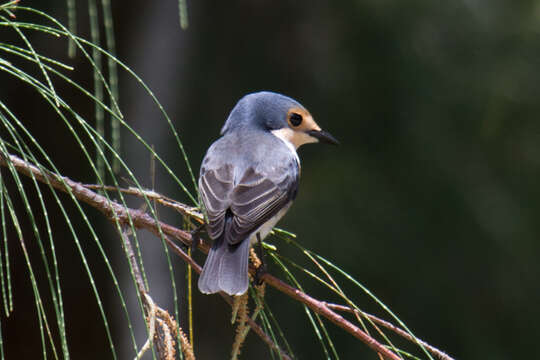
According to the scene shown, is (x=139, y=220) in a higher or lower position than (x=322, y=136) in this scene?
higher

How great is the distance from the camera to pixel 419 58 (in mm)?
4500

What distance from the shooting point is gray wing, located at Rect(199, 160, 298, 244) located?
2.36 m

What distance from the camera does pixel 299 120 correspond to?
3.32 m

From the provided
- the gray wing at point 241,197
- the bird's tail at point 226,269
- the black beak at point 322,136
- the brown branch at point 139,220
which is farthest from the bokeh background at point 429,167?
the brown branch at point 139,220

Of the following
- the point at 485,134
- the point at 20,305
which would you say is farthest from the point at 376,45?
the point at 20,305

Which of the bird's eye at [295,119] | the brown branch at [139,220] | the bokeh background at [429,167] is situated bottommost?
the bokeh background at [429,167]

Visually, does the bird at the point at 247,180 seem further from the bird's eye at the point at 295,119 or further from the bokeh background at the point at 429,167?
the bokeh background at the point at 429,167

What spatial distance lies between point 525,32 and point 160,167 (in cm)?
258

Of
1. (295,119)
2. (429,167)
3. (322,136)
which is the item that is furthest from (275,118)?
(429,167)

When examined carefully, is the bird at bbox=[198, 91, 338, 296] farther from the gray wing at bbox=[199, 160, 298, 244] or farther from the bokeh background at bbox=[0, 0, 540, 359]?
the bokeh background at bbox=[0, 0, 540, 359]

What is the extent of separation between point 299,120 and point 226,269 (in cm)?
137

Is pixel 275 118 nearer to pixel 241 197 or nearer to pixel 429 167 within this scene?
pixel 241 197

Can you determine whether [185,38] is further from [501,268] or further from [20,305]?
[501,268]

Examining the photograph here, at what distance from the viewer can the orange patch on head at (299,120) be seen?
10.8ft
